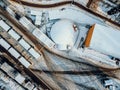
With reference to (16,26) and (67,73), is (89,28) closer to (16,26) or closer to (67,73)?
(67,73)

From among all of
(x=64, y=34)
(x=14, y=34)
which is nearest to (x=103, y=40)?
(x=64, y=34)

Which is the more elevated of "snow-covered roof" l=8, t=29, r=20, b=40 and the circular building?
the circular building

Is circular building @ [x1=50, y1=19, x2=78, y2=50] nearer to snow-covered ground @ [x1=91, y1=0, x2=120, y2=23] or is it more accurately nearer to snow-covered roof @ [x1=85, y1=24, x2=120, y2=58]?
snow-covered roof @ [x1=85, y1=24, x2=120, y2=58]

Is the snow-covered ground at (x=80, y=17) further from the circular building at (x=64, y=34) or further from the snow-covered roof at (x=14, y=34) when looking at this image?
the snow-covered roof at (x=14, y=34)

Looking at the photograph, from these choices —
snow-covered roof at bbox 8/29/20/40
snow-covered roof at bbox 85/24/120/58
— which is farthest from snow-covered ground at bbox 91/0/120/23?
snow-covered roof at bbox 8/29/20/40

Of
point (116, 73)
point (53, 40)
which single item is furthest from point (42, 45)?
point (116, 73)

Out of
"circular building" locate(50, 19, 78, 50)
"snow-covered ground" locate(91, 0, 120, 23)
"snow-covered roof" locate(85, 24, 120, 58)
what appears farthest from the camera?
"snow-covered ground" locate(91, 0, 120, 23)
